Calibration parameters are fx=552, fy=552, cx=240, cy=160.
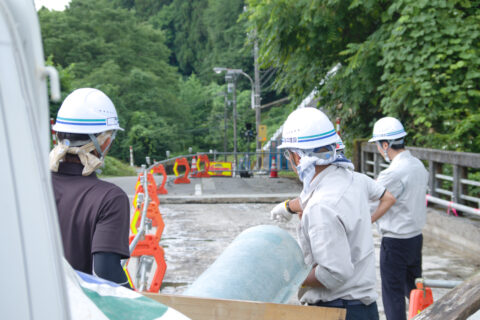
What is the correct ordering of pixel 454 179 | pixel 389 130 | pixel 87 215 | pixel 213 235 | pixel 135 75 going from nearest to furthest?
pixel 87 215, pixel 389 130, pixel 454 179, pixel 213 235, pixel 135 75

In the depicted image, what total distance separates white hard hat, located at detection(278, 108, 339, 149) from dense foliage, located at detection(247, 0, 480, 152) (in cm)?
889

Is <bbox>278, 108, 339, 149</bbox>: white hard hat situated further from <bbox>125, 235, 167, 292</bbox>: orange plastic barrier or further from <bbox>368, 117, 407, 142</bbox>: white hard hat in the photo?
<bbox>125, 235, 167, 292</bbox>: orange plastic barrier

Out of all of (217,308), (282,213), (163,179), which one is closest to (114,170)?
(163,179)

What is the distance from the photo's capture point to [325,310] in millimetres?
2297

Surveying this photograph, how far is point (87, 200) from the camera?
7.85 ft

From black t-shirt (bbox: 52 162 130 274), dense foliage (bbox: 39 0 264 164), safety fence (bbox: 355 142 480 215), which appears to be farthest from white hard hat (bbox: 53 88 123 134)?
dense foliage (bbox: 39 0 264 164)

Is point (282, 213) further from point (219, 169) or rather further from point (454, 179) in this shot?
point (219, 169)

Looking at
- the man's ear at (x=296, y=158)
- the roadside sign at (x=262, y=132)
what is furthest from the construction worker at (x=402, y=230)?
the roadside sign at (x=262, y=132)

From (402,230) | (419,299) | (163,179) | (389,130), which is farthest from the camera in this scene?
(163,179)

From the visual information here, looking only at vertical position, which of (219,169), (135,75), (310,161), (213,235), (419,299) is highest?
(135,75)

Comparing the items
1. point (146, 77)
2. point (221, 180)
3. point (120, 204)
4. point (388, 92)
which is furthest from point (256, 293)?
point (146, 77)

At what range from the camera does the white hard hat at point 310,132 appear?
2801 millimetres

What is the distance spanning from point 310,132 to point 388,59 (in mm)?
10017

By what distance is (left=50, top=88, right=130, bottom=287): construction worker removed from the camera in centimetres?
234
